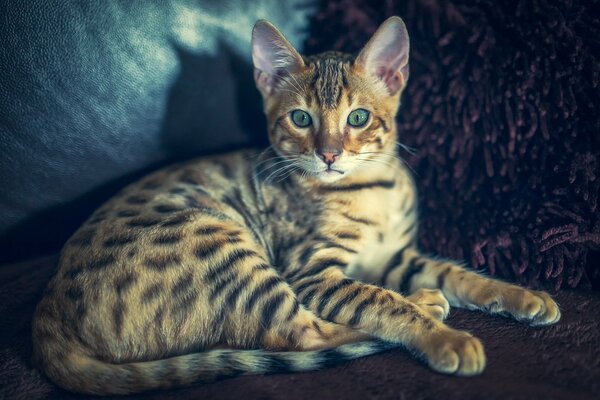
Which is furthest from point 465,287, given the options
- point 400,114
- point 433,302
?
point 400,114

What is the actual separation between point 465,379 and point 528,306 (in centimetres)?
26

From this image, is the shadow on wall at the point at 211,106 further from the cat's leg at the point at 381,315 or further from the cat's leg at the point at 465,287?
the cat's leg at the point at 465,287

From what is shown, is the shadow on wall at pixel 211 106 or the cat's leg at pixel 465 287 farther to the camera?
the shadow on wall at pixel 211 106

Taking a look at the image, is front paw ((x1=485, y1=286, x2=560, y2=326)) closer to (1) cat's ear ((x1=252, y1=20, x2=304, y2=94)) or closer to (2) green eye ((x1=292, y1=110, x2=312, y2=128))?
(2) green eye ((x1=292, y1=110, x2=312, y2=128))

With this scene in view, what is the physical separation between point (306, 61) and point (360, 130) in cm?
25

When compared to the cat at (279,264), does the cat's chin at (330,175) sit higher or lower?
higher

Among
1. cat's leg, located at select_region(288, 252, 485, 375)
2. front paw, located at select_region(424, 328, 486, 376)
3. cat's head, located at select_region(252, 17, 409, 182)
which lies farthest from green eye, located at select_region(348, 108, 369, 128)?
front paw, located at select_region(424, 328, 486, 376)

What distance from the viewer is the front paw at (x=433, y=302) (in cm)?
108

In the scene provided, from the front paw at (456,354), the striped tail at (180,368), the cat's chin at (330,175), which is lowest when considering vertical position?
the striped tail at (180,368)

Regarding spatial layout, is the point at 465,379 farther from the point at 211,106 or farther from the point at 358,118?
the point at 211,106

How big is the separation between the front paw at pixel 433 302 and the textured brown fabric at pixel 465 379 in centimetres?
4

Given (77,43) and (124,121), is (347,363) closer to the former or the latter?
(124,121)

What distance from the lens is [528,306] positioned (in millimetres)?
998

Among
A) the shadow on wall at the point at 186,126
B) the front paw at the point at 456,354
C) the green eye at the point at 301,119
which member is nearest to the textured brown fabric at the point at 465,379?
the front paw at the point at 456,354
